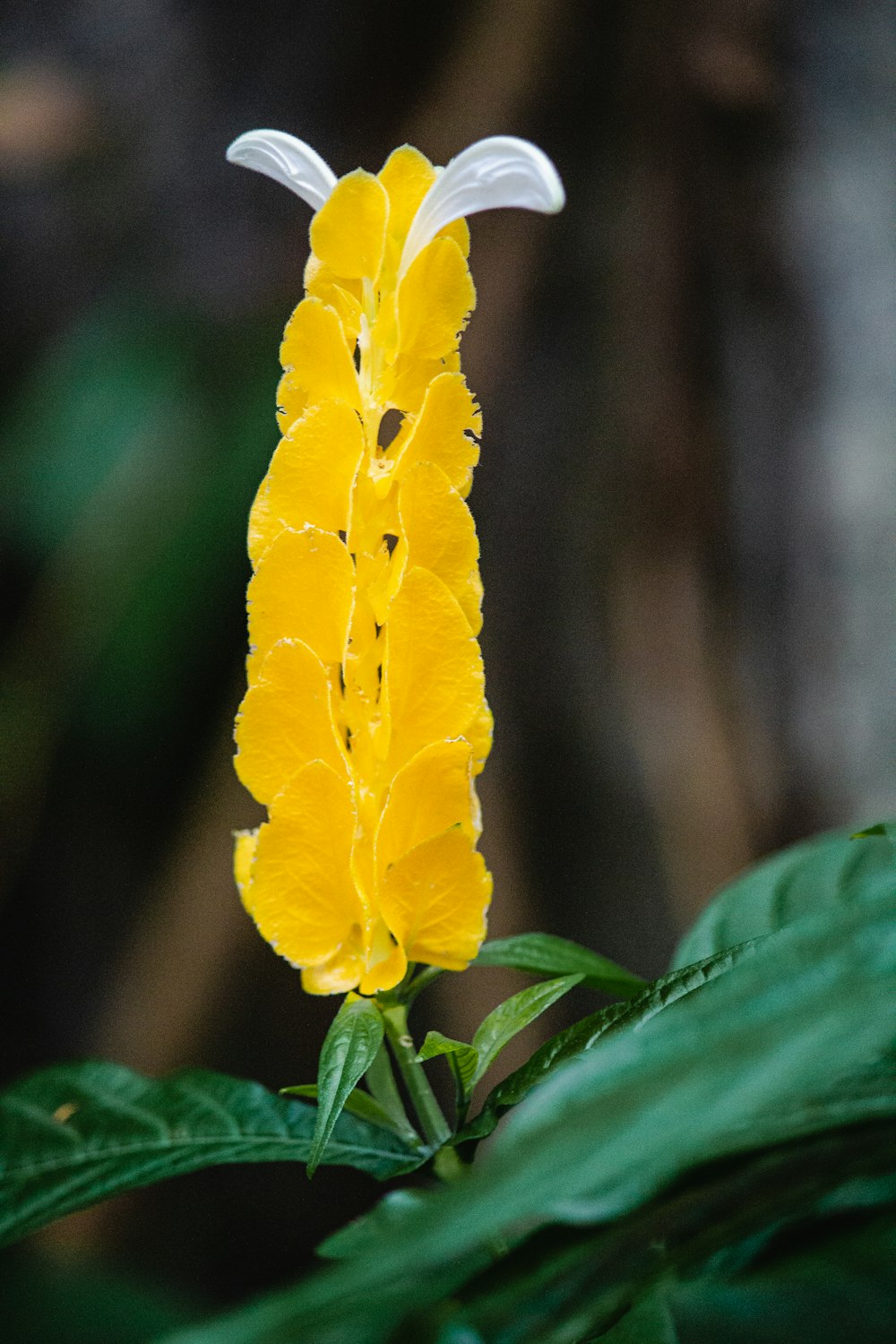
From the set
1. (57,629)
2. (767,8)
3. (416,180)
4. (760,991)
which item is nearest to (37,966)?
(57,629)

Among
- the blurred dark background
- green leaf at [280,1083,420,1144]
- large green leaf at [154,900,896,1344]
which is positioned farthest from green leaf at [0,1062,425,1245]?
the blurred dark background

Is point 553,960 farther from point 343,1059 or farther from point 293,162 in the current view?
point 293,162

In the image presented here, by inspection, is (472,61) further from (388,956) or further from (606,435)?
(388,956)

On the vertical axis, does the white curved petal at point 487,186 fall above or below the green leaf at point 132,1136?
above

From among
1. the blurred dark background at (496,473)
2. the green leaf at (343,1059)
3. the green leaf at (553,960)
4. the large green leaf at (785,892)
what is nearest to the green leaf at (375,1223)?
the green leaf at (343,1059)

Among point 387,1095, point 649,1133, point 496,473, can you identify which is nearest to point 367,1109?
point 387,1095

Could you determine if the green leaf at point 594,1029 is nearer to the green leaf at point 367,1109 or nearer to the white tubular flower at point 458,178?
the green leaf at point 367,1109
